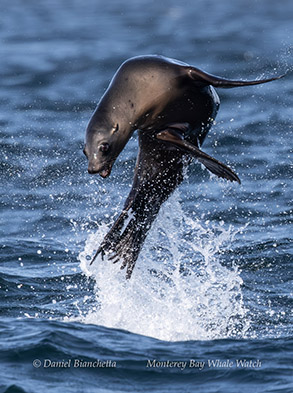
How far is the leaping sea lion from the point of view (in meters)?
7.05

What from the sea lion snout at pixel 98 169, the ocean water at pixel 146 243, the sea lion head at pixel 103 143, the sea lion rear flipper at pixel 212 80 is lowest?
the ocean water at pixel 146 243

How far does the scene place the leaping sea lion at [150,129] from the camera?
705 centimetres

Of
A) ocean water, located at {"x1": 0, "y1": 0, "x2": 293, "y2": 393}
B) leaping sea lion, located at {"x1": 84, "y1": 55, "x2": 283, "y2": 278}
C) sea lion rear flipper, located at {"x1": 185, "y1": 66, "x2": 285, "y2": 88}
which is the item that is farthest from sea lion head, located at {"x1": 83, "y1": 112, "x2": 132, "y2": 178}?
ocean water, located at {"x1": 0, "y1": 0, "x2": 293, "y2": 393}

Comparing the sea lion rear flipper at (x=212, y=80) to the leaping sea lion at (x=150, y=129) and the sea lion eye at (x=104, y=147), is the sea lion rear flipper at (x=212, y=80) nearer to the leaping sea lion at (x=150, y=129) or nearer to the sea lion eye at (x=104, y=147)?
the leaping sea lion at (x=150, y=129)

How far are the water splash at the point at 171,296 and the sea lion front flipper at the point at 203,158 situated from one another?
1197 mm

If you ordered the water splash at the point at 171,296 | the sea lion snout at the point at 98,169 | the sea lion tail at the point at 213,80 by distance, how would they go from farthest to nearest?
1. the water splash at the point at 171,296
2. the sea lion tail at the point at 213,80
3. the sea lion snout at the point at 98,169

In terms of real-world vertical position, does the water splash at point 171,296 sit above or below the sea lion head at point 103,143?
below

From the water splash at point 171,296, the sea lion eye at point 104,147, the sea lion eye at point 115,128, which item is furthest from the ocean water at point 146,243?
the sea lion eye at point 115,128

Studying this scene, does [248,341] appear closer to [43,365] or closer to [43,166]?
[43,365]

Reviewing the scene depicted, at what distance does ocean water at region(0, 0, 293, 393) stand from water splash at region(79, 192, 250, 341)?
2 cm

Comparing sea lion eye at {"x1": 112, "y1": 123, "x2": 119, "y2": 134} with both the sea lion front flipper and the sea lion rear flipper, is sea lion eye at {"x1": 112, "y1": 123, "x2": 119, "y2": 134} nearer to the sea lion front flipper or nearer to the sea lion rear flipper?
the sea lion front flipper

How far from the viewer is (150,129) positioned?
24.5 feet

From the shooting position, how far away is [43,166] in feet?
45.3

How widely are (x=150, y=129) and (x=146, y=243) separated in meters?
2.25
